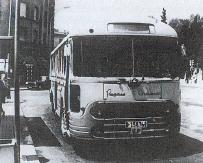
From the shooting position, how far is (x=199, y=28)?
47.5 ft

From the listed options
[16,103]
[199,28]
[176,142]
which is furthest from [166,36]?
[199,28]

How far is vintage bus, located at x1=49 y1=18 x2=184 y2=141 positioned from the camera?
835cm

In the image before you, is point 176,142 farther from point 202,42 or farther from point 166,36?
point 202,42

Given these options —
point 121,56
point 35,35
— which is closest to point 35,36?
point 35,35

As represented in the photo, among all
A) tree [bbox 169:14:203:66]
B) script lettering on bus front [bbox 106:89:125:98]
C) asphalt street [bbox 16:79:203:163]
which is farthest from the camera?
tree [bbox 169:14:203:66]

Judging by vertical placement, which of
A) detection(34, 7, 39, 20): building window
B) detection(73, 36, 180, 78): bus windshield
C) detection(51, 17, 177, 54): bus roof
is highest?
detection(34, 7, 39, 20): building window

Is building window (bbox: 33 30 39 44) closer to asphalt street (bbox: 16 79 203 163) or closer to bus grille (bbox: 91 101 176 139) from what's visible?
asphalt street (bbox: 16 79 203 163)

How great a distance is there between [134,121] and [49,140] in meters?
3.04

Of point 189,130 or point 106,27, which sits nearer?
point 106,27

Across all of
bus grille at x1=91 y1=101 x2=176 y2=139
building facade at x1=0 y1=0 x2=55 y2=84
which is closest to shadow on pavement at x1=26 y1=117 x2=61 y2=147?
bus grille at x1=91 y1=101 x2=176 y2=139

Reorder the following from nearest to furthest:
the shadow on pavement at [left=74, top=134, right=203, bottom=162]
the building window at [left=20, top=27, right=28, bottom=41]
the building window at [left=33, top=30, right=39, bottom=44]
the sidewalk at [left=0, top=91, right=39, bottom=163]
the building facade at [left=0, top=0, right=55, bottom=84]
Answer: the sidewalk at [left=0, top=91, right=39, bottom=163] → the shadow on pavement at [left=74, top=134, right=203, bottom=162] → the building facade at [left=0, top=0, right=55, bottom=84] → the building window at [left=20, top=27, right=28, bottom=41] → the building window at [left=33, top=30, right=39, bottom=44]

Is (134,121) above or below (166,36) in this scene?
below

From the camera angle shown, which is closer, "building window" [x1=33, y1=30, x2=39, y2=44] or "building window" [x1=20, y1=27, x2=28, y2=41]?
"building window" [x1=20, y1=27, x2=28, y2=41]

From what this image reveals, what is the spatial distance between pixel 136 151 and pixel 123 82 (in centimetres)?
165
